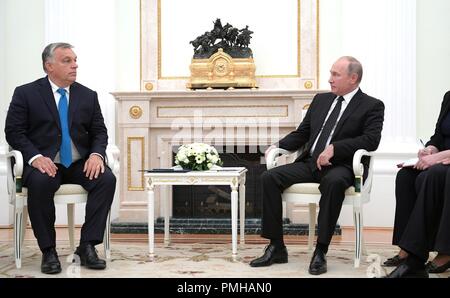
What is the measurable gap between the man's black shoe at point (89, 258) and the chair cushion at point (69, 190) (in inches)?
13.2

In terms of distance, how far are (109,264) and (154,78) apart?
2.66m

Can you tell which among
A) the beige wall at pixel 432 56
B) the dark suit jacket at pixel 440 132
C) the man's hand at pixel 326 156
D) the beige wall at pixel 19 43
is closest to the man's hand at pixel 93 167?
the man's hand at pixel 326 156

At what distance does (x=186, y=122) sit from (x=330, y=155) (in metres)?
2.30

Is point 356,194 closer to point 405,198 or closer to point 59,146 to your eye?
point 405,198

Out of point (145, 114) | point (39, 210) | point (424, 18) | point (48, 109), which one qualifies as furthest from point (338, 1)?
point (39, 210)

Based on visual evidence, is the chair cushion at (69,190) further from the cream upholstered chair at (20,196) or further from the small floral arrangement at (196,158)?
the small floral arrangement at (196,158)

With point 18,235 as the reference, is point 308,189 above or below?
above

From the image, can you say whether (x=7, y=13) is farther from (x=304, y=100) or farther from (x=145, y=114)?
(x=304, y=100)

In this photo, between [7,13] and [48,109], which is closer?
[48,109]

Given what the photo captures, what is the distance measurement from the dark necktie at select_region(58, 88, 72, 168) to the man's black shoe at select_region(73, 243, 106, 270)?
0.55 meters

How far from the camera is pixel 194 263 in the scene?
4.26m

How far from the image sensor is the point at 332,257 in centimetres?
452

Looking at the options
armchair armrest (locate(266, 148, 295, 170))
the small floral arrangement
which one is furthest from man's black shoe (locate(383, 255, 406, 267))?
the small floral arrangement

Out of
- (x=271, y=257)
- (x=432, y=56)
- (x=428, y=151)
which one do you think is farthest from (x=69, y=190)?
(x=432, y=56)
